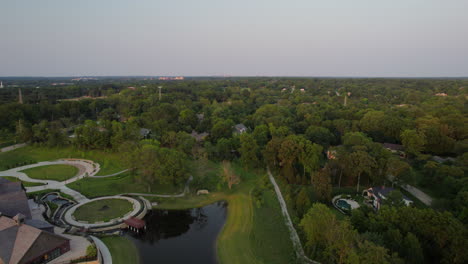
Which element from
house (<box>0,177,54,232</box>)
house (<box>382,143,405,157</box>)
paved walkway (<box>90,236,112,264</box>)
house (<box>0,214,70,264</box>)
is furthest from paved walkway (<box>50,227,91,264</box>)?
house (<box>382,143,405,157</box>)

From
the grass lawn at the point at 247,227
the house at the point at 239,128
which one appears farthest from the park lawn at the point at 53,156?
the house at the point at 239,128

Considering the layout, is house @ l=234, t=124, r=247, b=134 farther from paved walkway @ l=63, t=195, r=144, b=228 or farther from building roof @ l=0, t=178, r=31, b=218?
building roof @ l=0, t=178, r=31, b=218

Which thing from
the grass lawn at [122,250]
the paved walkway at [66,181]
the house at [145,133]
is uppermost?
the house at [145,133]

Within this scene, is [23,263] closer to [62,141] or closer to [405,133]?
[62,141]

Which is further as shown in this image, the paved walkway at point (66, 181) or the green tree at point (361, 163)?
the paved walkway at point (66, 181)

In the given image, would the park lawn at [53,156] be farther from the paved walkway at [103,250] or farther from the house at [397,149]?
the house at [397,149]

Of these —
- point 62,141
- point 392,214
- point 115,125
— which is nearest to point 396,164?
point 392,214

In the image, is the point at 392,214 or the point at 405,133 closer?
the point at 392,214
